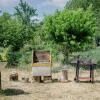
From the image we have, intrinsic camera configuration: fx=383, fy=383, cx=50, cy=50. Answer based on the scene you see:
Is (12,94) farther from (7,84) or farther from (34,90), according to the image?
(7,84)

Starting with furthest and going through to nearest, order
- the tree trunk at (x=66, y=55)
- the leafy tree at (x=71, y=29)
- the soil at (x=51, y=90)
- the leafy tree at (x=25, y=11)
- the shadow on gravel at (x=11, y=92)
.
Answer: the leafy tree at (x=25, y=11)
the tree trunk at (x=66, y=55)
the leafy tree at (x=71, y=29)
the shadow on gravel at (x=11, y=92)
the soil at (x=51, y=90)

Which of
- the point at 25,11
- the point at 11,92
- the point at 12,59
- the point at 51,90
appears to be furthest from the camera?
the point at 25,11

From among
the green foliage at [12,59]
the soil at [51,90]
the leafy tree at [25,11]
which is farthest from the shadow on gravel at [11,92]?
the leafy tree at [25,11]

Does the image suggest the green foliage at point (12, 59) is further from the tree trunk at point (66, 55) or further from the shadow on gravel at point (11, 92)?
the shadow on gravel at point (11, 92)

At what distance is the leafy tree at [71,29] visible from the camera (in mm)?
22141

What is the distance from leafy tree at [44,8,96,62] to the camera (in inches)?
872

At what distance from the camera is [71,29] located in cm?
2234

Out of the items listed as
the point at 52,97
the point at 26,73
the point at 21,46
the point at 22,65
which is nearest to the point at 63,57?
the point at 22,65

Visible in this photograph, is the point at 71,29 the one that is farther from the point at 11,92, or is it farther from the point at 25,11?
the point at 25,11

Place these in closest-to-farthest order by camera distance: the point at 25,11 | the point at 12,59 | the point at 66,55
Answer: the point at 66,55 → the point at 12,59 → the point at 25,11

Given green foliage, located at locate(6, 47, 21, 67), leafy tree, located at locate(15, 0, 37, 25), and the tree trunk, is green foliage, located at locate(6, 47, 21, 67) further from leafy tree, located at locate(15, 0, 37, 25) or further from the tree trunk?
leafy tree, located at locate(15, 0, 37, 25)

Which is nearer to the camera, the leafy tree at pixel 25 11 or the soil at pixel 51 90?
the soil at pixel 51 90

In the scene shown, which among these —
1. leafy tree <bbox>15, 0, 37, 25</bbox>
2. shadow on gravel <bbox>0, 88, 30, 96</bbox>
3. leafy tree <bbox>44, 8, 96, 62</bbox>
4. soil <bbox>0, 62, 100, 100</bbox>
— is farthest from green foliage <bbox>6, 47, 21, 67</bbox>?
leafy tree <bbox>15, 0, 37, 25</bbox>

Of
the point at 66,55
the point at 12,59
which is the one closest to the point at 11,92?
the point at 66,55
